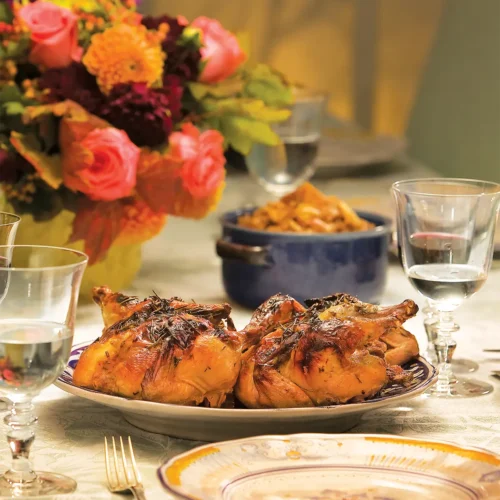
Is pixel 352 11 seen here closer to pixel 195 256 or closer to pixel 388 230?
pixel 195 256

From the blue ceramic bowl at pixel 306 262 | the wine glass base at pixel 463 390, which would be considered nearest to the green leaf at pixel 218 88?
the blue ceramic bowl at pixel 306 262

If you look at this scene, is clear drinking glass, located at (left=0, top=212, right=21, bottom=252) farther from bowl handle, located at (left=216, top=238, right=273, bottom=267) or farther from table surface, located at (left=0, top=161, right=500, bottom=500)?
bowl handle, located at (left=216, top=238, right=273, bottom=267)

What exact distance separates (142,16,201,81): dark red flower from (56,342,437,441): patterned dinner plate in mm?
715

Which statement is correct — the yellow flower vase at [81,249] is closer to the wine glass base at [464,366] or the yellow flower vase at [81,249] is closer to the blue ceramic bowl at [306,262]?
the blue ceramic bowl at [306,262]

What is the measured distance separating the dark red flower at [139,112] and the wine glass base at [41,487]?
0.70 m

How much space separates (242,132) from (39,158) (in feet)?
1.12

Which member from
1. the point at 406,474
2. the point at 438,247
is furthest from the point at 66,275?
the point at 438,247

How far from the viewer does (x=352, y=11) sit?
4578 mm

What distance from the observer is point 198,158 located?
59.1 inches

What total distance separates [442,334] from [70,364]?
1.34 feet

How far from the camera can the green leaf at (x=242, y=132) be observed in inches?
63.4

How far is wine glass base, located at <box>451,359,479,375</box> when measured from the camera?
1218 mm

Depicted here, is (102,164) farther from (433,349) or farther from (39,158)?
(433,349)

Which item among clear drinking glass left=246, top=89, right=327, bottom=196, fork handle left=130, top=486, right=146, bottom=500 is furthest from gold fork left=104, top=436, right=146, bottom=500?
clear drinking glass left=246, top=89, right=327, bottom=196
